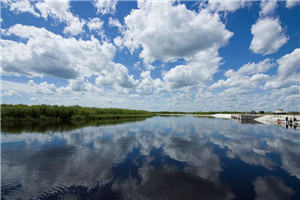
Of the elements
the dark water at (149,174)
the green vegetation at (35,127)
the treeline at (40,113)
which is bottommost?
the green vegetation at (35,127)

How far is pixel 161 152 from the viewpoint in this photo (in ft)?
56.2

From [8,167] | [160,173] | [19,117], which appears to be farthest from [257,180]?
[19,117]

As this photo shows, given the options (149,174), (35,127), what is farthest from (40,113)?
(149,174)

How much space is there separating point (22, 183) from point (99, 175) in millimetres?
5013

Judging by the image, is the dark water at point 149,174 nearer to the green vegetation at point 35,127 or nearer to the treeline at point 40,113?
the green vegetation at point 35,127

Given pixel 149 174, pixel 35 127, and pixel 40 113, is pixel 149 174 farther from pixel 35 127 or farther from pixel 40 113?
pixel 40 113

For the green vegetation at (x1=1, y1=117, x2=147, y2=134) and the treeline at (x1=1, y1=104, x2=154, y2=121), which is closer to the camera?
the green vegetation at (x1=1, y1=117, x2=147, y2=134)

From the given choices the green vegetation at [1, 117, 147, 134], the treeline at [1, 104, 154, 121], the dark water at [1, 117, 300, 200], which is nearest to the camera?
the dark water at [1, 117, 300, 200]

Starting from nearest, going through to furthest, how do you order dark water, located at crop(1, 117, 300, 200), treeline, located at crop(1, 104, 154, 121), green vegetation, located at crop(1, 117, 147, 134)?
dark water, located at crop(1, 117, 300, 200) → green vegetation, located at crop(1, 117, 147, 134) → treeline, located at crop(1, 104, 154, 121)

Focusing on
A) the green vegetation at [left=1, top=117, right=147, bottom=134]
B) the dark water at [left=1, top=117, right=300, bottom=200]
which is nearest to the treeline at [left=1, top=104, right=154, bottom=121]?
the green vegetation at [left=1, top=117, right=147, bottom=134]

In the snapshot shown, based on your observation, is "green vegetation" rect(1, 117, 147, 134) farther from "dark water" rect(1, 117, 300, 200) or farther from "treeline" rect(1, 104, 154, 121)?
"dark water" rect(1, 117, 300, 200)

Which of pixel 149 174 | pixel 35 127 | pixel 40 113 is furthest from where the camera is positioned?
pixel 40 113

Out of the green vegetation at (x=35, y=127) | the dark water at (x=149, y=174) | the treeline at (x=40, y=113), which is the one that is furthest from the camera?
the treeline at (x=40, y=113)

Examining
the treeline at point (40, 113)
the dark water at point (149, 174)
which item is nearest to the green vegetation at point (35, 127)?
the treeline at point (40, 113)
